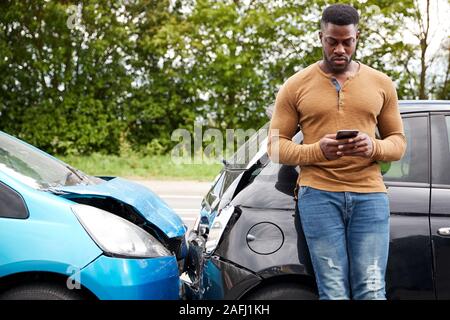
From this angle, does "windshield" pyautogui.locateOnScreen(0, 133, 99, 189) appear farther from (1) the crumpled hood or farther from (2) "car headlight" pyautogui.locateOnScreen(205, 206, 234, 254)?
(2) "car headlight" pyautogui.locateOnScreen(205, 206, 234, 254)

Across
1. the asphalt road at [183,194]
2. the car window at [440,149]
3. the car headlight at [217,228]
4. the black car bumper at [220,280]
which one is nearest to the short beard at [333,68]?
the car window at [440,149]

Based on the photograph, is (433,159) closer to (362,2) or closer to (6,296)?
(6,296)

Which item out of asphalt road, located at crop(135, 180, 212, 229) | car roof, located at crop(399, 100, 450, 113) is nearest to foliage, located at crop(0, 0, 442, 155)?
asphalt road, located at crop(135, 180, 212, 229)

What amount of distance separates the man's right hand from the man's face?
1.18 ft

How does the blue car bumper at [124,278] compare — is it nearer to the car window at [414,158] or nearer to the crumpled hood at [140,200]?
the crumpled hood at [140,200]

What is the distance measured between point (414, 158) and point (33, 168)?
239cm

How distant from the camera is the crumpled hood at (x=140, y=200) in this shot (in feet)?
10.8

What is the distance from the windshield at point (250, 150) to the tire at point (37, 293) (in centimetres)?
122

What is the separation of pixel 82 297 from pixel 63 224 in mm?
399

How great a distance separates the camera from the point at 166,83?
52.2ft

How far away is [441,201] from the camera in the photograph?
2668 mm

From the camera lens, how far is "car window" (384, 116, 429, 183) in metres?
2.76

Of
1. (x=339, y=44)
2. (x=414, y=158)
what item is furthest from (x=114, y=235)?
(x=414, y=158)

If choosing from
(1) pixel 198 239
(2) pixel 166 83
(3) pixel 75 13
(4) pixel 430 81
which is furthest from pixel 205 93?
(1) pixel 198 239
